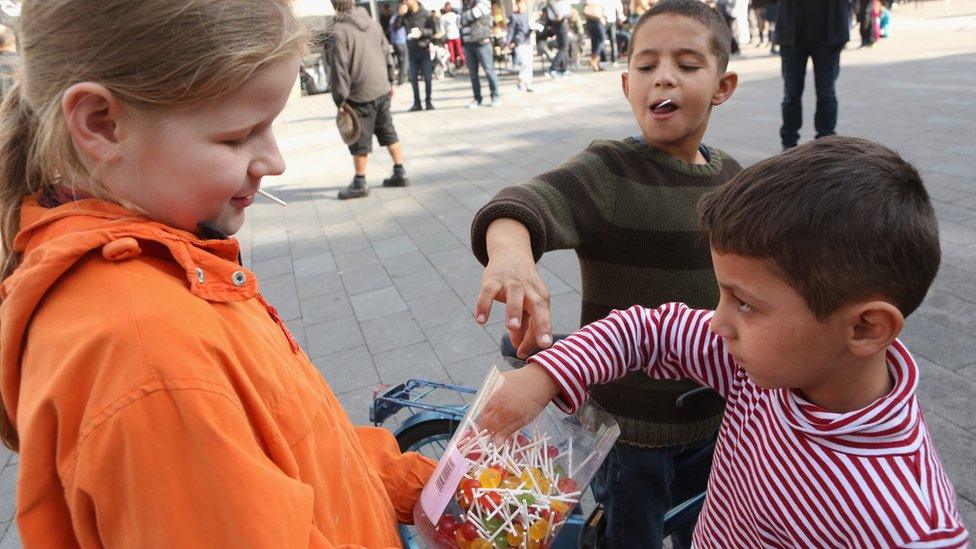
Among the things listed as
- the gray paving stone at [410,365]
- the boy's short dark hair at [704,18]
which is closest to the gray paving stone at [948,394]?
the boy's short dark hair at [704,18]

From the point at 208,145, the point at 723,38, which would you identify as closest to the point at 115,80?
the point at 208,145

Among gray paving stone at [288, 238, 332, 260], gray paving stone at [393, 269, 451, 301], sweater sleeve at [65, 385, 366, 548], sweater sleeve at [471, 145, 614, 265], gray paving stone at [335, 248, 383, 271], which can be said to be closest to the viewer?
sweater sleeve at [65, 385, 366, 548]

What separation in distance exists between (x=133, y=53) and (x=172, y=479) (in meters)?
0.52

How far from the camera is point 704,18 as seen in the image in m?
1.70

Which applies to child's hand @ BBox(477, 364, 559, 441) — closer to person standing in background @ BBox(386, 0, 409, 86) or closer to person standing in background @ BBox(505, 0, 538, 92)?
person standing in background @ BBox(386, 0, 409, 86)

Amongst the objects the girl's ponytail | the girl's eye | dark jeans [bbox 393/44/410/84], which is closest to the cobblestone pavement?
the girl's ponytail

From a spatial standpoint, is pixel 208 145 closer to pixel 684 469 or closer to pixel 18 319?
pixel 18 319

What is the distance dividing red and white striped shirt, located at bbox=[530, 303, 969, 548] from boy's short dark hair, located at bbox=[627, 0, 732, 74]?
0.76 meters

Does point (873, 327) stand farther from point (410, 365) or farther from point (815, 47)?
point (815, 47)

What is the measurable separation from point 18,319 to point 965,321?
12.4ft

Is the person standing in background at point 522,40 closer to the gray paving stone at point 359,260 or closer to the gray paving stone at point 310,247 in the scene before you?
the gray paving stone at point 310,247

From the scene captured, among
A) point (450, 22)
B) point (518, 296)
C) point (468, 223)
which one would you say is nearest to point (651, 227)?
point (518, 296)

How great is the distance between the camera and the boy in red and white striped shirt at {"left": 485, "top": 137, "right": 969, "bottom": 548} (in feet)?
3.21

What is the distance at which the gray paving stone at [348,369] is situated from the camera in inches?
139
